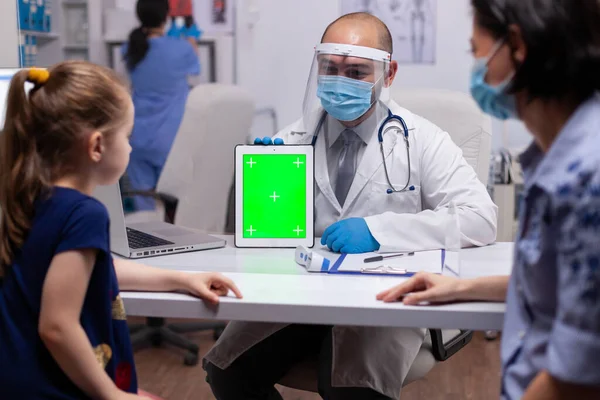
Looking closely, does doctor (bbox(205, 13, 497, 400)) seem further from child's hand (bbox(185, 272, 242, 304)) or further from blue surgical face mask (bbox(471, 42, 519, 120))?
blue surgical face mask (bbox(471, 42, 519, 120))

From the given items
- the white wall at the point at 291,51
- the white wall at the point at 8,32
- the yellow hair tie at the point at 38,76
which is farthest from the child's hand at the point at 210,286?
the white wall at the point at 291,51

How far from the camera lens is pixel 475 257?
5.28 feet

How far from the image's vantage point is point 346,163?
1.98 metres

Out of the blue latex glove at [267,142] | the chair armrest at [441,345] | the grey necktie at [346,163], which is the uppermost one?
the blue latex glove at [267,142]

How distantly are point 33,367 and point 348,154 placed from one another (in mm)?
1096

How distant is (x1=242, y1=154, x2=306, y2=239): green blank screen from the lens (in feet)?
5.74

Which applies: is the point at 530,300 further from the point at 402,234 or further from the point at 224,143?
the point at 224,143

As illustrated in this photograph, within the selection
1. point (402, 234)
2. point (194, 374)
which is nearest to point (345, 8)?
point (194, 374)

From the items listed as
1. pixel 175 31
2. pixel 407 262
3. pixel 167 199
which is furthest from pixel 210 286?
pixel 175 31

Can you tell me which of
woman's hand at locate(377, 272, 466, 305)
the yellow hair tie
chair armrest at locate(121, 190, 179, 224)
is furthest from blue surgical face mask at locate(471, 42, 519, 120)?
chair armrest at locate(121, 190, 179, 224)

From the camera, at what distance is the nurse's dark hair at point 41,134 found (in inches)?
43.4

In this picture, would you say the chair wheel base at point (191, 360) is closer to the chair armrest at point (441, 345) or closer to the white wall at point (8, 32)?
the white wall at point (8, 32)

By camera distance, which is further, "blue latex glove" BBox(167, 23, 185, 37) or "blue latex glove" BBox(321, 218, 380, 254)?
"blue latex glove" BBox(167, 23, 185, 37)

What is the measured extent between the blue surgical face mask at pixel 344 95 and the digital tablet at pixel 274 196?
193 millimetres
